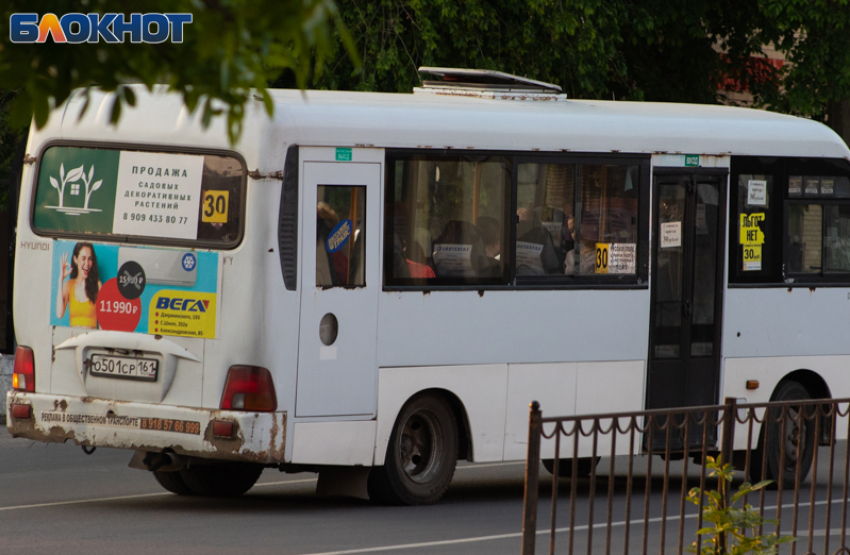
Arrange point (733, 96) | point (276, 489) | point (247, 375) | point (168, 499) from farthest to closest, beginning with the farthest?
point (733, 96) → point (276, 489) → point (168, 499) → point (247, 375)

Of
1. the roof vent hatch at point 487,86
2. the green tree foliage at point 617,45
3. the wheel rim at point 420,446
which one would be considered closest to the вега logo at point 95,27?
the wheel rim at point 420,446

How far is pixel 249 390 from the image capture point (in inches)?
366

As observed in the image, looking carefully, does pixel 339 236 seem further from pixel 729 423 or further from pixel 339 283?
pixel 729 423

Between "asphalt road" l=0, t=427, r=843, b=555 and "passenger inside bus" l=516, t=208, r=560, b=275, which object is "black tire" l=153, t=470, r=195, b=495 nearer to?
"asphalt road" l=0, t=427, r=843, b=555

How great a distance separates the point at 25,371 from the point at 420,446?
267 cm

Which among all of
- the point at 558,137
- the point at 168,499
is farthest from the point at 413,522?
the point at 558,137

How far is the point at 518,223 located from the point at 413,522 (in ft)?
7.47

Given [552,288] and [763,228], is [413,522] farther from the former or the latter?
[763,228]

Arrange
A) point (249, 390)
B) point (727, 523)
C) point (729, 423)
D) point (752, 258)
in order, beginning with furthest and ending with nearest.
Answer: point (752, 258), point (249, 390), point (729, 423), point (727, 523)

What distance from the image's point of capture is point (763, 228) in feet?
38.1

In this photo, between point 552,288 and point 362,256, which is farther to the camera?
point 552,288

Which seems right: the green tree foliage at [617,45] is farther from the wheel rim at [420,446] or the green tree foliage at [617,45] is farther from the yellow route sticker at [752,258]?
the wheel rim at [420,446]

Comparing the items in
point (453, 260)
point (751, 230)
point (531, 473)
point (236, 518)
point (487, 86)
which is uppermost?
point (487, 86)

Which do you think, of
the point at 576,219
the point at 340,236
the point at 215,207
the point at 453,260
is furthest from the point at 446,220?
the point at 215,207
